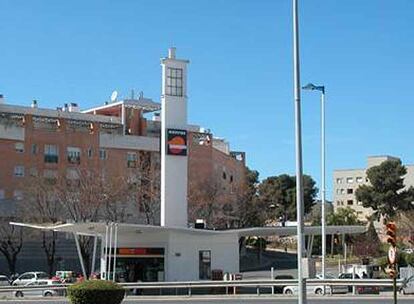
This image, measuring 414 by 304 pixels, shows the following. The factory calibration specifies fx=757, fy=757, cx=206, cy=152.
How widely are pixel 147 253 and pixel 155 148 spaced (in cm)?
5159

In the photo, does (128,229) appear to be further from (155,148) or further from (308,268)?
(155,148)

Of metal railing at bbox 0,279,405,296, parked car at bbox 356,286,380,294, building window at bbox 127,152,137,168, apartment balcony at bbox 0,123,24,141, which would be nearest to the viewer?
metal railing at bbox 0,279,405,296

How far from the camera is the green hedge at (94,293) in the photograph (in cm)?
2473

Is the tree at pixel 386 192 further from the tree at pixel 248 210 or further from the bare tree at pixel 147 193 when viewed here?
the bare tree at pixel 147 193

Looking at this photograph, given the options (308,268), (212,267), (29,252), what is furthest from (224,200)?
(308,268)

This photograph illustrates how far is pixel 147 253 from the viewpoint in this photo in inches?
1903

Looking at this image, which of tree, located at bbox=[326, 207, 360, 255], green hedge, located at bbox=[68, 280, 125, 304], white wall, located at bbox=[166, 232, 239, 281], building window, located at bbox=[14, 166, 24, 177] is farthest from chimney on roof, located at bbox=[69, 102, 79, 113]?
green hedge, located at bbox=[68, 280, 125, 304]

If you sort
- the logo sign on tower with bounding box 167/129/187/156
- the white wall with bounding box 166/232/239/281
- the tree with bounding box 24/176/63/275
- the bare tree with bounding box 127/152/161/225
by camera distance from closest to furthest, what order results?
the white wall with bounding box 166/232/239/281 < the logo sign on tower with bounding box 167/129/187/156 < the tree with bounding box 24/176/63/275 < the bare tree with bounding box 127/152/161/225

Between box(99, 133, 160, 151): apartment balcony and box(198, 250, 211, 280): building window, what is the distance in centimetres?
4735

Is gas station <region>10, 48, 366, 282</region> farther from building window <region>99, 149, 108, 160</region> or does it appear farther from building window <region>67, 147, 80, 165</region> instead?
building window <region>99, 149, 108, 160</region>

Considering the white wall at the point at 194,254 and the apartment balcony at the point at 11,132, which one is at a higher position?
the apartment balcony at the point at 11,132

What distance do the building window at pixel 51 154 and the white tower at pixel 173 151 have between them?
Result: 4053 cm

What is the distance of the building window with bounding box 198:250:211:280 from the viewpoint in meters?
49.3

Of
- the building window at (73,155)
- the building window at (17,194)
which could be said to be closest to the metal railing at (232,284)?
the building window at (17,194)
